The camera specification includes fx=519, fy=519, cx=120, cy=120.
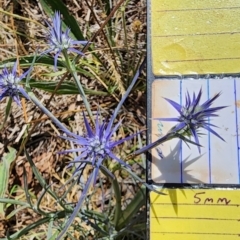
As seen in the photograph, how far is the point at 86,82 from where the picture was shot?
99 centimetres

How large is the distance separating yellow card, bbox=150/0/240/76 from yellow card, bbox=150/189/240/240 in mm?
163

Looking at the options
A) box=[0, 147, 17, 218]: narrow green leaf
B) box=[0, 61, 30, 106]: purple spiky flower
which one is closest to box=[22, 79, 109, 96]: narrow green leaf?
box=[0, 147, 17, 218]: narrow green leaf

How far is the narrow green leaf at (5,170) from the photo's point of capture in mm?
→ 875

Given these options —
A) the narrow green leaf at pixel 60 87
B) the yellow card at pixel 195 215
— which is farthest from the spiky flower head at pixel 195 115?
the narrow green leaf at pixel 60 87

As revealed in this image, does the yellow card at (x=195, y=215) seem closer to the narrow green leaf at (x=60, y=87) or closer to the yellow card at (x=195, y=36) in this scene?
the yellow card at (x=195, y=36)

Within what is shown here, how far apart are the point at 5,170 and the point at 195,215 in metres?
0.37

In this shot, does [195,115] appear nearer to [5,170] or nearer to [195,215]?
[195,215]

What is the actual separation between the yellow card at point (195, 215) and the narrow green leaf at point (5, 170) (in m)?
0.31

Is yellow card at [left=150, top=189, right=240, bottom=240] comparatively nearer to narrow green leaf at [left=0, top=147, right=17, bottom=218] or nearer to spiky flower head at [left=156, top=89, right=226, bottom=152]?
spiky flower head at [left=156, top=89, right=226, bottom=152]

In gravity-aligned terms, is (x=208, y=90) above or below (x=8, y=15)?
below

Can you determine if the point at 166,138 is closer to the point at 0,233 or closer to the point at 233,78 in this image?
the point at 233,78

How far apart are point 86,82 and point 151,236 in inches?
15.5

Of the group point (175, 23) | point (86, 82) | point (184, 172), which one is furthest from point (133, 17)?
point (184, 172)

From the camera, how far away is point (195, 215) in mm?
673
